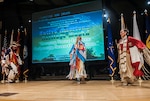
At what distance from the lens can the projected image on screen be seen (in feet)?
21.0

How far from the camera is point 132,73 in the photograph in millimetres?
4152

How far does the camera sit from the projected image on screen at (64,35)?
6406 millimetres

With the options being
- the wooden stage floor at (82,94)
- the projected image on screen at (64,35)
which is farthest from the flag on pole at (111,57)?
the wooden stage floor at (82,94)

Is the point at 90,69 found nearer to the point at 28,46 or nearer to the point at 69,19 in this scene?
the point at 69,19

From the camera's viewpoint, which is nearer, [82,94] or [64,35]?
[82,94]

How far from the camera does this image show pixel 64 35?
22.7 feet

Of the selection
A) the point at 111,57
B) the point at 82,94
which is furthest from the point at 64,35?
the point at 82,94

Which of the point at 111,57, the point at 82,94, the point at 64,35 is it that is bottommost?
the point at 82,94

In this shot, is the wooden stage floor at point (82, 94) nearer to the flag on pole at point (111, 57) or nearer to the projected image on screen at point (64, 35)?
the flag on pole at point (111, 57)

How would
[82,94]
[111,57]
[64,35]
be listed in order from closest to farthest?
[82,94] → [111,57] → [64,35]

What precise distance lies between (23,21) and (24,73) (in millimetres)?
2081

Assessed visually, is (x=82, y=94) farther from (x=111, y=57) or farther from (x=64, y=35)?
(x=64, y=35)

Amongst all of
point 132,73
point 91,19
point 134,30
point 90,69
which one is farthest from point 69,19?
point 132,73

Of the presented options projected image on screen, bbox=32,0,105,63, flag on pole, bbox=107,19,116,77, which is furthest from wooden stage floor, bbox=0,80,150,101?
projected image on screen, bbox=32,0,105,63
